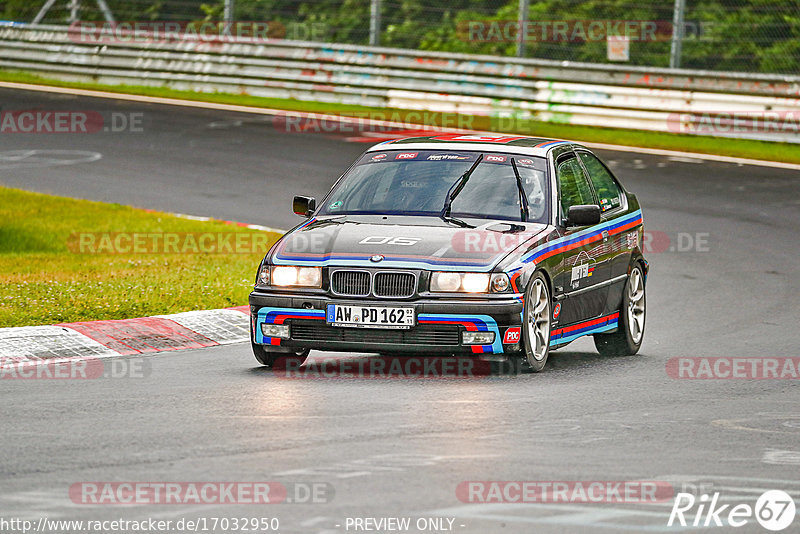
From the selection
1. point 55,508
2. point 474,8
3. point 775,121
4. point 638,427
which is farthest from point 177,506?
point 474,8

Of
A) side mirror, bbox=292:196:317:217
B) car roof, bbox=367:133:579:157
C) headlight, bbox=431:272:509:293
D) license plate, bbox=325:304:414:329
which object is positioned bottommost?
license plate, bbox=325:304:414:329

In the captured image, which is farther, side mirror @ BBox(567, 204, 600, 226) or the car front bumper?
side mirror @ BBox(567, 204, 600, 226)

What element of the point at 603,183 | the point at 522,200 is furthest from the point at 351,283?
the point at 603,183

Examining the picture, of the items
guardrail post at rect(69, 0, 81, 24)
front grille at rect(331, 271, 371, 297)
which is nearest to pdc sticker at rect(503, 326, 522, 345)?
front grille at rect(331, 271, 371, 297)

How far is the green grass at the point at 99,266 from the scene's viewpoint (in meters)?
11.9

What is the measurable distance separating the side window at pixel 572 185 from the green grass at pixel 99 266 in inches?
121

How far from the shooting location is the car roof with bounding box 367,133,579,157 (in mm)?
11109

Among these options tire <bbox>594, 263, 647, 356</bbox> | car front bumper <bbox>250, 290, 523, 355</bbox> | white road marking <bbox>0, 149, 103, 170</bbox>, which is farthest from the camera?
white road marking <bbox>0, 149, 103, 170</bbox>

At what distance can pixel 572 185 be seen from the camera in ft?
36.8

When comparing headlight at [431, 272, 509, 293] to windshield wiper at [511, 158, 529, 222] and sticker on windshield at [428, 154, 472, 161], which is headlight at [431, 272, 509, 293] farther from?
sticker on windshield at [428, 154, 472, 161]

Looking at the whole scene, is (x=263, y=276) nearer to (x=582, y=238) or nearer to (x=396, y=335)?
(x=396, y=335)

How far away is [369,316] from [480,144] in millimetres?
2177

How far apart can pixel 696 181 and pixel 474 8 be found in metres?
9.24

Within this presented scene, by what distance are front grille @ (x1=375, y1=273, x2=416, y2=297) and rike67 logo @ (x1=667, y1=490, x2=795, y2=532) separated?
3.30 meters
